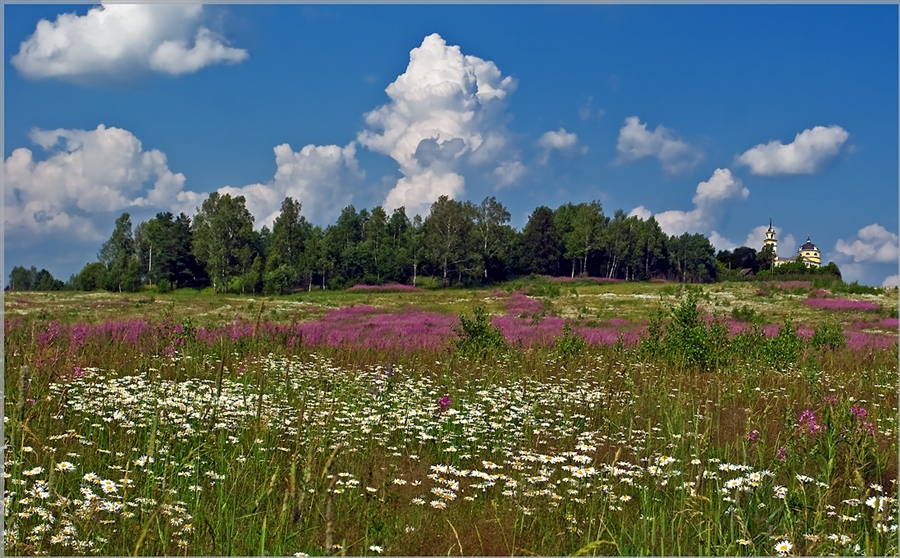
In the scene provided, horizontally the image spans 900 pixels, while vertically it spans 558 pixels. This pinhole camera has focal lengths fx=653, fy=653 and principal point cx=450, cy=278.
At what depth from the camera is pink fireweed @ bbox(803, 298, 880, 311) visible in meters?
27.7

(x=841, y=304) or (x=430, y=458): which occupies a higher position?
(x=841, y=304)

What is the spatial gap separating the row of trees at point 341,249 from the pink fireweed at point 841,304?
46.6 metres

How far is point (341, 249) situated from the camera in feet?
258

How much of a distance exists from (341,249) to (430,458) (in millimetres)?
74645

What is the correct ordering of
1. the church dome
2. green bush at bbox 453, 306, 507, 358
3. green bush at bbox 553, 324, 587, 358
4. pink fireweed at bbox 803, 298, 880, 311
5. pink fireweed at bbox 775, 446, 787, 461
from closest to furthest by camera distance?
pink fireweed at bbox 775, 446, 787, 461, green bush at bbox 453, 306, 507, 358, green bush at bbox 553, 324, 587, 358, pink fireweed at bbox 803, 298, 880, 311, the church dome

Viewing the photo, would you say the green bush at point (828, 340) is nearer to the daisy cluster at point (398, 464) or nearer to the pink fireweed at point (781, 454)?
the daisy cluster at point (398, 464)

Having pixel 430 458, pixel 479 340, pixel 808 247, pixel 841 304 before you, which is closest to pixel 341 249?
pixel 841 304

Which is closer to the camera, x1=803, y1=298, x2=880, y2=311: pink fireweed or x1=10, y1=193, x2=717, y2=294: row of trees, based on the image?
x1=803, y1=298, x2=880, y2=311: pink fireweed

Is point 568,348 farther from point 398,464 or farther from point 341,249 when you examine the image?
point 341,249

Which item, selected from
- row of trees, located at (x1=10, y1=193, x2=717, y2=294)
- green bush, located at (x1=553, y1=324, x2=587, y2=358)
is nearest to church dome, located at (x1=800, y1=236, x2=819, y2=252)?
row of trees, located at (x1=10, y1=193, x2=717, y2=294)

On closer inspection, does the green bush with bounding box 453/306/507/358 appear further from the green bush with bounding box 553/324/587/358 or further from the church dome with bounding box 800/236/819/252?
the church dome with bounding box 800/236/819/252

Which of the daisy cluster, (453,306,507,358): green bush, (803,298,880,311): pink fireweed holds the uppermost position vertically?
(803,298,880,311): pink fireweed

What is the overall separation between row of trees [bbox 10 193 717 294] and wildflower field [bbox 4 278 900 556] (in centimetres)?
5995

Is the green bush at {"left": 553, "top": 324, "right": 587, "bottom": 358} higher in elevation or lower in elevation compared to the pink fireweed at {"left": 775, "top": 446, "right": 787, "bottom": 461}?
higher
